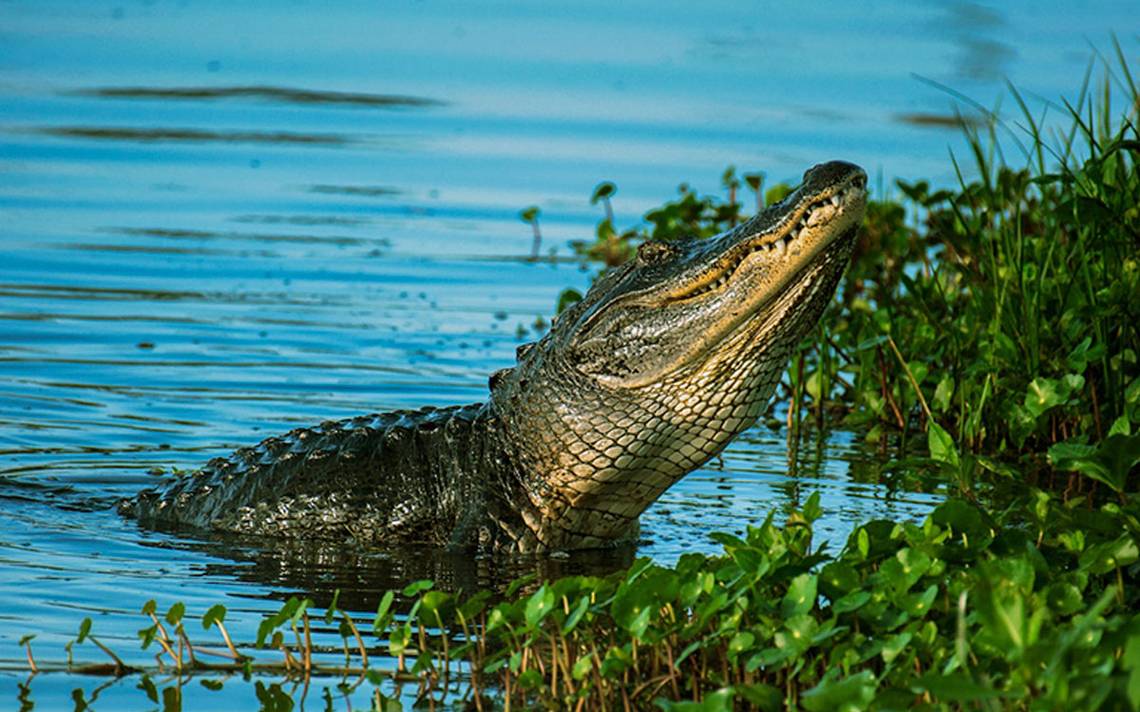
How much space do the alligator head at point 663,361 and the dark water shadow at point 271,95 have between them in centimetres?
1041

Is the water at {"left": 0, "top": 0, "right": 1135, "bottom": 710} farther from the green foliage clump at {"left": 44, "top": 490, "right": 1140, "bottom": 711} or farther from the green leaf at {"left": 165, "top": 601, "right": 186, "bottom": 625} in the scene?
the green foliage clump at {"left": 44, "top": 490, "right": 1140, "bottom": 711}

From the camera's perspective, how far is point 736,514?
22.2ft

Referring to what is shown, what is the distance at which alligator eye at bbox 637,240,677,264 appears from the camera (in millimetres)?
6023

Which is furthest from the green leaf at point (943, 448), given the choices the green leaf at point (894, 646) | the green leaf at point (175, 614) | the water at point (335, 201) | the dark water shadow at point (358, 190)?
the dark water shadow at point (358, 190)

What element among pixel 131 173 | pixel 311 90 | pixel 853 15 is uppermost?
pixel 853 15

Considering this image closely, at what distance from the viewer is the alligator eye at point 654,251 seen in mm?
6023

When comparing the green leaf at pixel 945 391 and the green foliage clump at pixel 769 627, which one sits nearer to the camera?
the green foliage clump at pixel 769 627

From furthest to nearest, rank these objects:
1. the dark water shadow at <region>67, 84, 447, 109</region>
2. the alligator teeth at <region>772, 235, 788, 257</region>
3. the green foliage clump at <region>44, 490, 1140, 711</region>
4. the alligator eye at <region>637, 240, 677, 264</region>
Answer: the dark water shadow at <region>67, 84, 447, 109</region>
the alligator eye at <region>637, 240, 677, 264</region>
the alligator teeth at <region>772, 235, 788, 257</region>
the green foliage clump at <region>44, 490, 1140, 711</region>

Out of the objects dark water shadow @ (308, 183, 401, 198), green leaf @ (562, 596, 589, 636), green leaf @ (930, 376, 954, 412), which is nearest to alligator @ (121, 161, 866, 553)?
green leaf @ (930, 376, 954, 412)

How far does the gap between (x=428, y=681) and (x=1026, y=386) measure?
322 centimetres

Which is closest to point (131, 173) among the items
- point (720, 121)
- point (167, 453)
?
point (720, 121)

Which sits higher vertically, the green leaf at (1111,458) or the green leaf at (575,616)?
the green leaf at (1111,458)

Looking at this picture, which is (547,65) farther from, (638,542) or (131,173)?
(638,542)

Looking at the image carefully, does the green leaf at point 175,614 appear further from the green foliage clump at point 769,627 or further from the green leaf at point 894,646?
the green leaf at point 894,646
